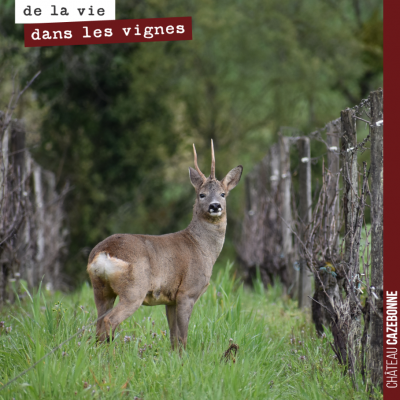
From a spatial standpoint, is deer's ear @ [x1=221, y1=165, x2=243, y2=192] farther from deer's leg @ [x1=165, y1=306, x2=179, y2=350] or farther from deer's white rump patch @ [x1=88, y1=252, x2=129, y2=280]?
deer's white rump patch @ [x1=88, y1=252, x2=129, y2=280]

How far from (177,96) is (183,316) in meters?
13.8

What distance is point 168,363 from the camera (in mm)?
4199

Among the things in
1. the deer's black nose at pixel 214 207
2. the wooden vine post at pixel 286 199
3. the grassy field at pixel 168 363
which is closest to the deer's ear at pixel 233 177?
the deer's black nose at pixel 214 207

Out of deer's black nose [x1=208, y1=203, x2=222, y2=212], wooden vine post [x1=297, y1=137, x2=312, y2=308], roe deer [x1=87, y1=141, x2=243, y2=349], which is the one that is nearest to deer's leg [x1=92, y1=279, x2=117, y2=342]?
roe deer [x1=87, y1=141, x2=243, y2=349]

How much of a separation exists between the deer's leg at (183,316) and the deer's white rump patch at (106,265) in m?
0.63

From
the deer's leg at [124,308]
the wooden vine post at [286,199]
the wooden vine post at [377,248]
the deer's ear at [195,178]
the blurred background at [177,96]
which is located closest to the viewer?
the wooden vine post at [377,248]

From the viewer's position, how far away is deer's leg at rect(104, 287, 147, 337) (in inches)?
169

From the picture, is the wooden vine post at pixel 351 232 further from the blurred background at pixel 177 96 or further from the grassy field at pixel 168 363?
the blurred background at pixel 177 96

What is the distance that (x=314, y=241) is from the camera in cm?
515

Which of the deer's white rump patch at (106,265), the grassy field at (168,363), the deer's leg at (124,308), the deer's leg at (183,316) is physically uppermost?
the deer's white rump patch at (106,265)

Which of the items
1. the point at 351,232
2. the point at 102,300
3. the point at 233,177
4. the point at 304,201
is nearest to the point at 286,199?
the point at 304,201

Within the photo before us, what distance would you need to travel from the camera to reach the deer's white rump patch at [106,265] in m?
4.35

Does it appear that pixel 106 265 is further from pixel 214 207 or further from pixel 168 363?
pixel 214 207

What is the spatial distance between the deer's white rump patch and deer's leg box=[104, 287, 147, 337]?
0.17 m
